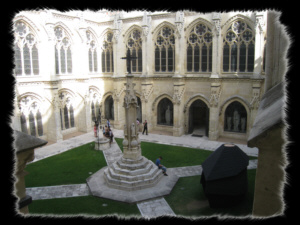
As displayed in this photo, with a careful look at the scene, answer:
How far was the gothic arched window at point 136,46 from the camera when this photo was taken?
83.7ft

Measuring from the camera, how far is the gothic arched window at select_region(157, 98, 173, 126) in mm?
25438

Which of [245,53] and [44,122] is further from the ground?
[245,53]

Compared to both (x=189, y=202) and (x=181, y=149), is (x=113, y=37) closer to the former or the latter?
Result: (x=181, y=149)

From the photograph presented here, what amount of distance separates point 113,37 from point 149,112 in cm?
887

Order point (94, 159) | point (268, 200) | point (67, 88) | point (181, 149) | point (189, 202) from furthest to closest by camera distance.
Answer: point (67, 88)
point (181, 149)
point (94, 159)
point (189, 202)
point (268, 200)

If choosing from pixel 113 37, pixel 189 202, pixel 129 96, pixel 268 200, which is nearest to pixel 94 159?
pixel 129 96

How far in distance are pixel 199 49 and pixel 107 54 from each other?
10.5 metres

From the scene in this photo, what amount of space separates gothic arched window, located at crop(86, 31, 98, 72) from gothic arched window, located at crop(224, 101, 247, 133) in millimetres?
14729

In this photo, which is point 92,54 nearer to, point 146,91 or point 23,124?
point 146,91

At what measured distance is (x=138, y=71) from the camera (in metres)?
26.2

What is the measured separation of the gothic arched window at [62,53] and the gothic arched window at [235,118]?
15.9 m

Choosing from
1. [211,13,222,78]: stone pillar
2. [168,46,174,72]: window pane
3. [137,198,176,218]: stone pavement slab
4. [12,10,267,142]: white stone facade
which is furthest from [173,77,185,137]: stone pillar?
[137,198,176,218]: stone pavement slab

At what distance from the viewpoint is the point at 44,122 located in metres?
22.5

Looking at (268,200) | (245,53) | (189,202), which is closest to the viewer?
(268,200)
